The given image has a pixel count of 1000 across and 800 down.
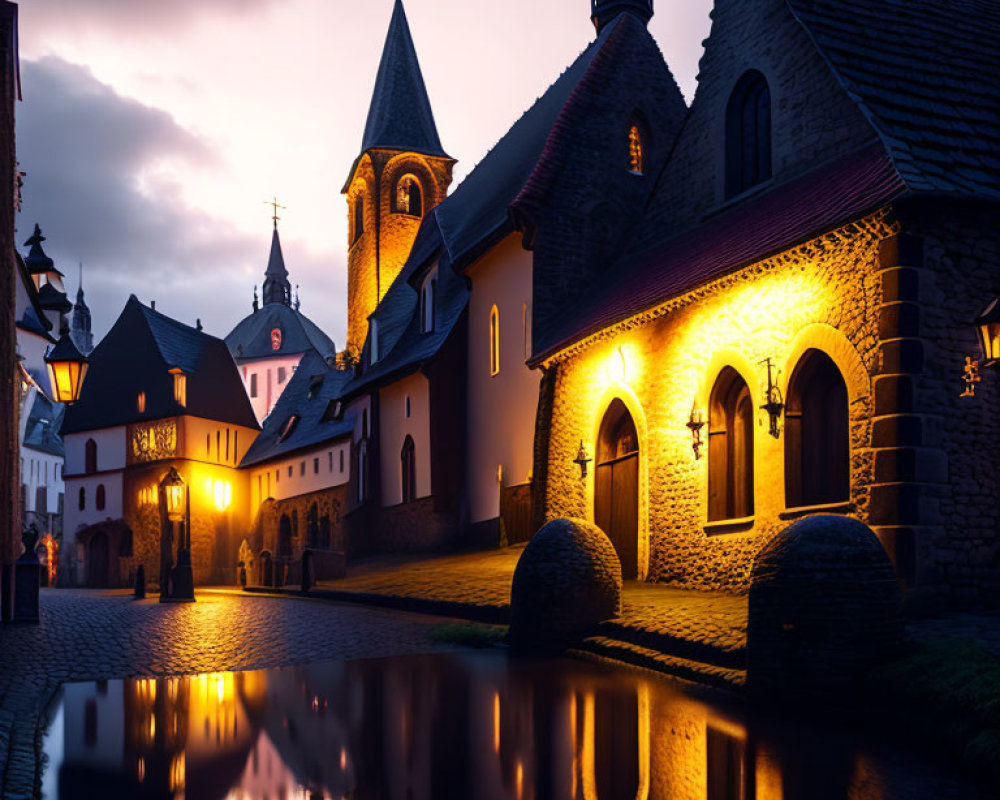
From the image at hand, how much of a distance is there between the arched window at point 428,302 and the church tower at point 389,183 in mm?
12324

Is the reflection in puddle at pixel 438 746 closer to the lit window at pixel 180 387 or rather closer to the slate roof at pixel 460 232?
the slate roof at pixel 460 232

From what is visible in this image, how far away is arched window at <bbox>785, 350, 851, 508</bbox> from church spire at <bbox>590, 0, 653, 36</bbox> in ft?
53.6

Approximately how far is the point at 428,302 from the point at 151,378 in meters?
19.6

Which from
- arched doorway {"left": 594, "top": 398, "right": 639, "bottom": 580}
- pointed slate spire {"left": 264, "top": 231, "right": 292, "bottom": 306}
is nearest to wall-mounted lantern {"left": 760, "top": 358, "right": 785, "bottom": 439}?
arched doorway {"left": 594, "top": 398, "right": 639, "bottom": 580}

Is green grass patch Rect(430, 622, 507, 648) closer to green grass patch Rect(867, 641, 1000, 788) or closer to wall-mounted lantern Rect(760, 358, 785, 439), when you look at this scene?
wall-mounted lantern Rect(760, 358, 785, 439)

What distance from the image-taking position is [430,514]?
30609 mm

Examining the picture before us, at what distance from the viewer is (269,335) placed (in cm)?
8019

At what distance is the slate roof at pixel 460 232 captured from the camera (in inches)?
1138

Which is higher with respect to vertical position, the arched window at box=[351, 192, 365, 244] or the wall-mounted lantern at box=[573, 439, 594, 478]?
the arched window at box=[351, 192, 365, 244]

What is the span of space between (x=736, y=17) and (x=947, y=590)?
1108 cm

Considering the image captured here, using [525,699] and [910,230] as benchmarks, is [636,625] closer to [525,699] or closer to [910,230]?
[525,699]

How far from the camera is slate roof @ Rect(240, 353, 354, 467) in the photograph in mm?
43125

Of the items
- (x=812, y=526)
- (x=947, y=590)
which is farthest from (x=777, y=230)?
(x=812, y=526)

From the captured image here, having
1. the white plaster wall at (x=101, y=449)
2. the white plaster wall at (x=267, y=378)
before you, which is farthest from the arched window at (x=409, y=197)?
the white plaster wall at (x=267, y=378)
